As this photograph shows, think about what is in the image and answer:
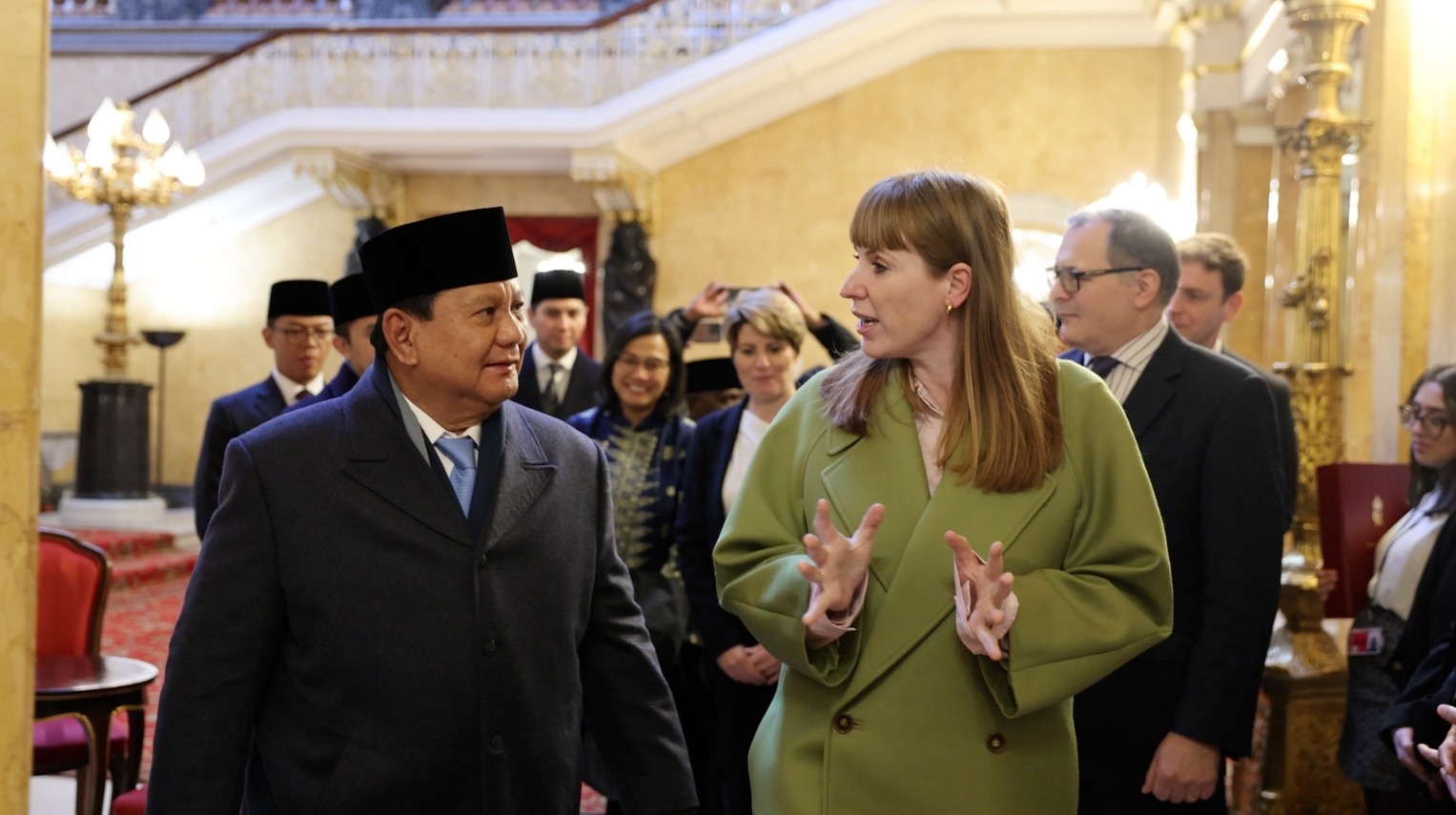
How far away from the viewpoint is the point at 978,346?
6.54 ft

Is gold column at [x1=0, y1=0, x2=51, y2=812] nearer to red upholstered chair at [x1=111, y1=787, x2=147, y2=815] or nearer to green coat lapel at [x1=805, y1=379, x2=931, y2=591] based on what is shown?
green coat lapel at [x1=805, y1=379, x2=931, y2=591]

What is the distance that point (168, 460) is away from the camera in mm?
15281

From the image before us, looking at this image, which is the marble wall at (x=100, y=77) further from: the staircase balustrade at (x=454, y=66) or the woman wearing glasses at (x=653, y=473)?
the woman wearing glasses at (x=653, y=473)

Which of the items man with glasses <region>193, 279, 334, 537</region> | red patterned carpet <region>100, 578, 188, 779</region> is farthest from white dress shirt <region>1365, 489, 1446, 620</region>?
red patterned carpet <region>100, 578, 188, 779</region>

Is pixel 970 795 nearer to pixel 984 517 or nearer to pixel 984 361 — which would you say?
pixel 984 517

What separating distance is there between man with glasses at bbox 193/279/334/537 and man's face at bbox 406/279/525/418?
238cm

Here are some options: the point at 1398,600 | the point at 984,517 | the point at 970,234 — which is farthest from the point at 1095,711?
the point at 1398,600

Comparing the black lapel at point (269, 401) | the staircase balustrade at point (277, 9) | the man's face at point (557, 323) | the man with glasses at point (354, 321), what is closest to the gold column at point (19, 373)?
the man with glasses at point (354, 321)

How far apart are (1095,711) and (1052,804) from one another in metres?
0.59

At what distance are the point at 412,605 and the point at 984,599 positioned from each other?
81 cm

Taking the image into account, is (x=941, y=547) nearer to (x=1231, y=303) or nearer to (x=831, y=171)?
(x=1231, y=303)

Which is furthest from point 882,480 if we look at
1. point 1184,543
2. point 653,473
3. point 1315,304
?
point 1315,304

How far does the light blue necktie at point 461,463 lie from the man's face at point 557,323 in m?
2.55

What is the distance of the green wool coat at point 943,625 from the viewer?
6.16ft
